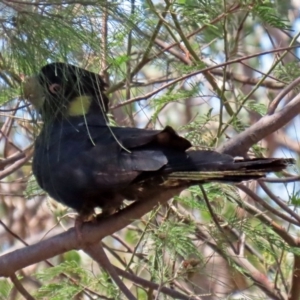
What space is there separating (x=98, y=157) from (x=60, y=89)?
294mm

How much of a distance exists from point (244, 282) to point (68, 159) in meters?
1.17

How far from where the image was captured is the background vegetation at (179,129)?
1976mm

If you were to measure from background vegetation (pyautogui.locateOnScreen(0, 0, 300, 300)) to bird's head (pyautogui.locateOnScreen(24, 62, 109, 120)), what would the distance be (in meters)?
0.03

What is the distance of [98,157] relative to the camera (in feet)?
8.00

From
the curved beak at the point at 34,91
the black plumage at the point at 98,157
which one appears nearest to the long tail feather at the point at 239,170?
the black plumage at the point at 98,157

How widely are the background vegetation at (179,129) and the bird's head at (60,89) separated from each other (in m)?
0.03

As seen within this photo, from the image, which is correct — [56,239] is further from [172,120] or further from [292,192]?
[172,120]

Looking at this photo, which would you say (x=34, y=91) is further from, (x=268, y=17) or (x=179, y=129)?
(x=179, y=129)

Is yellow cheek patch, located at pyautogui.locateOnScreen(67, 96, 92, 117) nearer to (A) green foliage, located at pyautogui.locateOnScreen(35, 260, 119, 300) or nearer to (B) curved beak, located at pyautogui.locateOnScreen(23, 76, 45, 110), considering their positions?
(B) curved beak, located at pyautogui.locateOnScreen(23, 76, 45, 110)

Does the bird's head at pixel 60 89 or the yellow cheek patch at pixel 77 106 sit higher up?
the yellow cheek patch at pixel 77 106

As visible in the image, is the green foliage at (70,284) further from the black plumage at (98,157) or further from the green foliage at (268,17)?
the green foliage at (268,17)

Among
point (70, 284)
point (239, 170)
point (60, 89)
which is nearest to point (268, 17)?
point (239, 170)

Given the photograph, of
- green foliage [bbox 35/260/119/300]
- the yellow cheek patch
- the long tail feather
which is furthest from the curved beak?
green foliage [bbox 35/260/119/300]

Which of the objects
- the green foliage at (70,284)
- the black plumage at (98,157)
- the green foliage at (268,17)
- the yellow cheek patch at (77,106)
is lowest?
the green foliage at (70,284)
